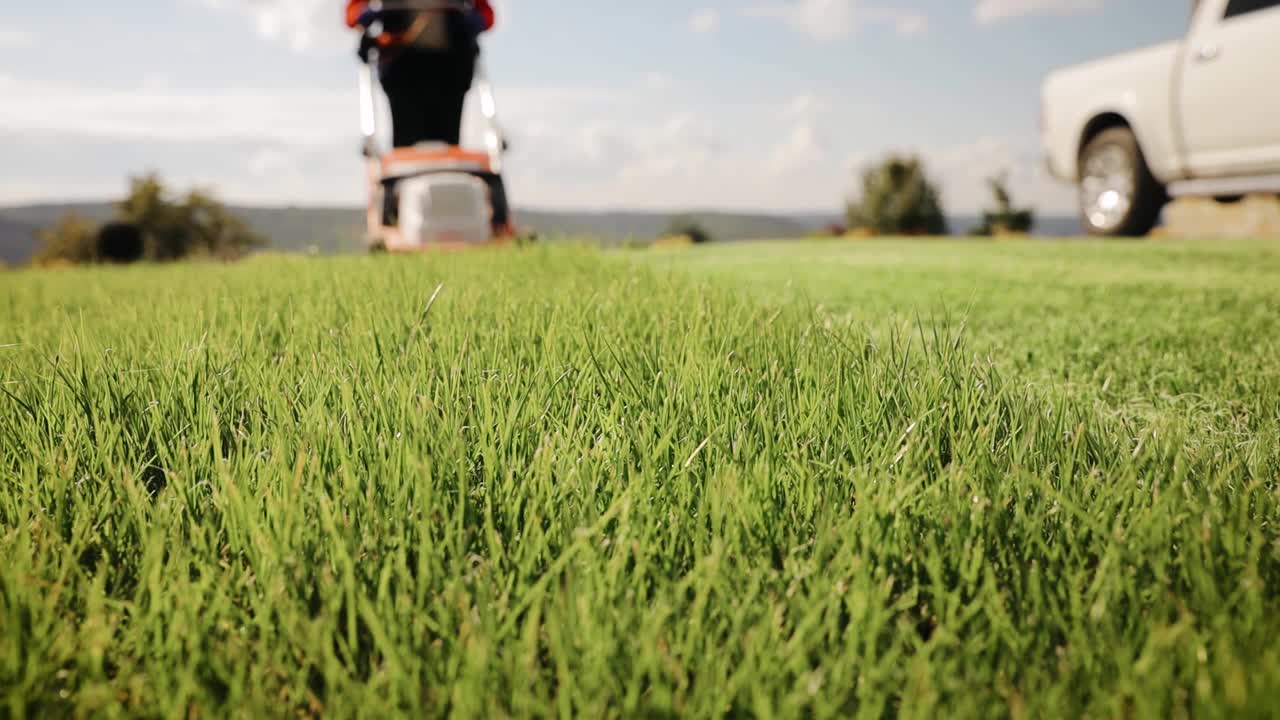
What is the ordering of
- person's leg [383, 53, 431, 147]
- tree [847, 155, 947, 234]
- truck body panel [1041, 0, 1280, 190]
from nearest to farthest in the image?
truck body panel [1041, 0, 1280, 190], person's leg [383, 53, 431, 147], tree [847, 155, 947, 234]

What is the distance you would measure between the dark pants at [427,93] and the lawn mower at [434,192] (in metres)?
0.55

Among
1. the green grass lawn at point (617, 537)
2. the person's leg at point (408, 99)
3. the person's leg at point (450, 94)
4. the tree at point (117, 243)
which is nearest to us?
the green grass lawn at point (617, 537)

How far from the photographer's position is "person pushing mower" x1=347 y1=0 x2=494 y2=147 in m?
8.25

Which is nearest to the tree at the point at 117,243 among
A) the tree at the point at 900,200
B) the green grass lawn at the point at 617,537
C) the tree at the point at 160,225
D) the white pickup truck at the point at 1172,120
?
the tree at the point at 160,225

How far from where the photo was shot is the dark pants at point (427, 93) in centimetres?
883

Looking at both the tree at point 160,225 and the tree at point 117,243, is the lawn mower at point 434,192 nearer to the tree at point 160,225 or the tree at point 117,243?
the tree at point 117,243

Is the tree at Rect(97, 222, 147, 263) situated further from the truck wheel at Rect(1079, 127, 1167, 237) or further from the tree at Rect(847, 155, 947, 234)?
the tree at Rect(847, 155, 947, 234)

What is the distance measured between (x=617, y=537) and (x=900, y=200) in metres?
39.6

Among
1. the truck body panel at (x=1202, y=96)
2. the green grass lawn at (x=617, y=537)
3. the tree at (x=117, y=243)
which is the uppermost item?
the truck body panel at (x=1202, y=96)

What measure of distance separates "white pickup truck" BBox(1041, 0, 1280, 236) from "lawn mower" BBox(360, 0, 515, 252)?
216 inches

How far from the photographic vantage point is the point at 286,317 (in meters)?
2.97

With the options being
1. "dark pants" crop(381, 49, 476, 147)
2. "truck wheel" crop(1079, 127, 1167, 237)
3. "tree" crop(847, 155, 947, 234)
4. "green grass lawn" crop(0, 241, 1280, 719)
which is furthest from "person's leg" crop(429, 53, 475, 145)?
"tree" crop(847, 155, 947, 234)

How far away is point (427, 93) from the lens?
908cm

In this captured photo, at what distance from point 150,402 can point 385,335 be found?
2.42ft
